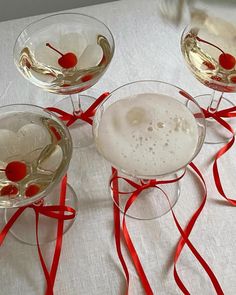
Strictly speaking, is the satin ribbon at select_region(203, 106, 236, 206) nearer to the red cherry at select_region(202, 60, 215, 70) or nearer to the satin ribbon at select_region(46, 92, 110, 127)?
the red cherry at select_region(202, 60, 215, 70)

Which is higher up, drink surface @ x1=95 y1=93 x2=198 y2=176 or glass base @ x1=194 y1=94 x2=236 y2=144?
drink surface @ x1=95 y1=93 x2=198 y2=176

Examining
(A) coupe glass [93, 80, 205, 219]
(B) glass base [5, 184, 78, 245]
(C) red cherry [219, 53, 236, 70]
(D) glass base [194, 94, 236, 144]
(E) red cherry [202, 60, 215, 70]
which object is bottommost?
(B) glass base [5, 184, 78, 245]

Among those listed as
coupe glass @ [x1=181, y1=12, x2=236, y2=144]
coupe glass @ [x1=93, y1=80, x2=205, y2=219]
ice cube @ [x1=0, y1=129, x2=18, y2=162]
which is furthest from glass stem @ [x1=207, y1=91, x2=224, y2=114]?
ice cube @ [x1=0, y1=129, x2=18, y2=162]

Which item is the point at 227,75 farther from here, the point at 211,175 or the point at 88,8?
the point at 88,8

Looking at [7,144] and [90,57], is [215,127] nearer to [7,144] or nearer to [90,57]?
[90,57]

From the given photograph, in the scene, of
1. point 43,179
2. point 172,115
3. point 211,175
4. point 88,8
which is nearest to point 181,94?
point 172,115

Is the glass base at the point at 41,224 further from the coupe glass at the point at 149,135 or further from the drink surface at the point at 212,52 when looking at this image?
the drink surface at the point at 212,52

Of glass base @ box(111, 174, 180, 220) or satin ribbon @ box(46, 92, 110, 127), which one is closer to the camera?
glass base @ box(111, 174, 180, 220)

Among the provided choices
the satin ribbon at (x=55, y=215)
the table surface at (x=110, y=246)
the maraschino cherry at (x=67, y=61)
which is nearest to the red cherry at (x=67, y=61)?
the maraschino cherry at (x=67, y=61)
